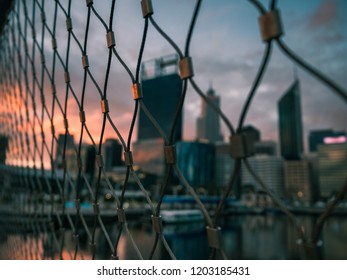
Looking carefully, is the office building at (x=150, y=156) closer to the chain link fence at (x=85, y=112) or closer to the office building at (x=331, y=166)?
the office building at (x=331, y=166)

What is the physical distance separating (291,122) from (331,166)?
4863cm

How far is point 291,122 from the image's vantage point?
4719 inches

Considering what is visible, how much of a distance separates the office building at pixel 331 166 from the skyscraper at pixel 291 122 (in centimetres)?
3645

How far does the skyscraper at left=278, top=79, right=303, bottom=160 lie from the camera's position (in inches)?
4520

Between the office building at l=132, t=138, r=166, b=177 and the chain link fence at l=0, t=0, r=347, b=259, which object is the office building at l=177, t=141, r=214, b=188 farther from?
the chain link fence at l=0, t=0, r=347, b=259

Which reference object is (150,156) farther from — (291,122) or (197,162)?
(291,122)

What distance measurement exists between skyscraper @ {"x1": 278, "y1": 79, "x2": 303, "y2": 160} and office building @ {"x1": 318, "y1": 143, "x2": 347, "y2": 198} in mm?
36446

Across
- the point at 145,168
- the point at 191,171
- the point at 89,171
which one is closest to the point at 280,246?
the point at 89,171

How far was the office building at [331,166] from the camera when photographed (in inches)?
2874

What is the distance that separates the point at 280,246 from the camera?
17.4 meters

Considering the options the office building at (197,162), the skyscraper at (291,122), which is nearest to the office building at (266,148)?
the skyscraper at (291,122)

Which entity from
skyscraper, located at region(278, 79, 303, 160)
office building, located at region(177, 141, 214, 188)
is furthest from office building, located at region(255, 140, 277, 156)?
office building, located at region(177, 141, 214, 188)

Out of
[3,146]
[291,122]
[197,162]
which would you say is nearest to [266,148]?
A: [291,122]
